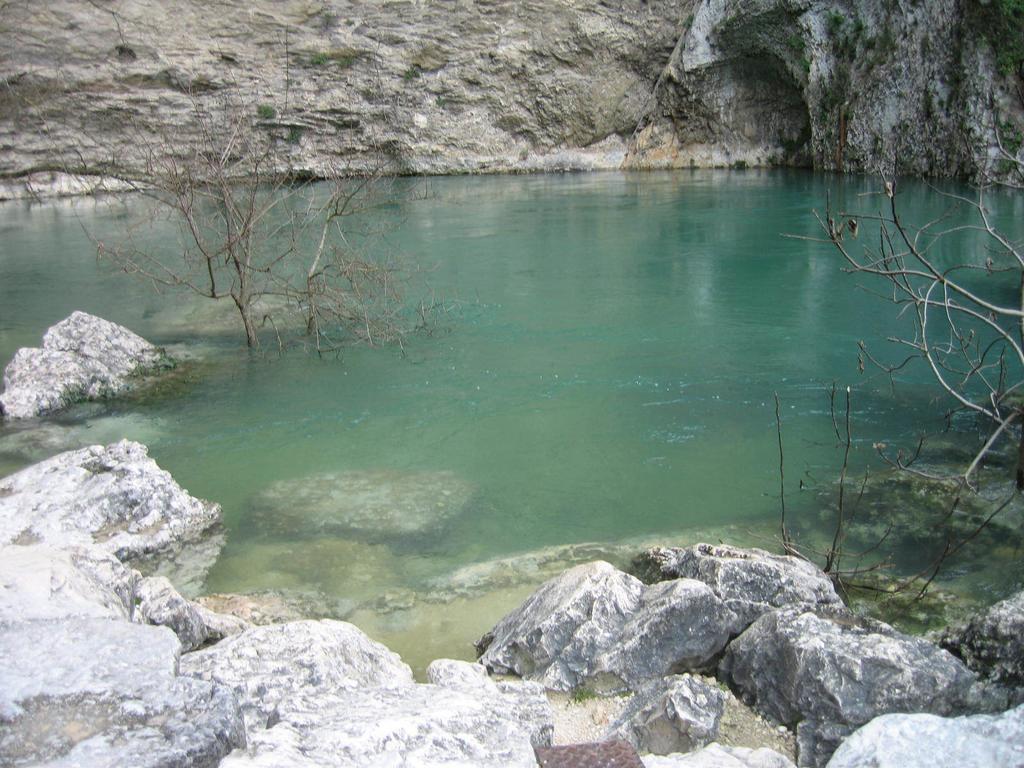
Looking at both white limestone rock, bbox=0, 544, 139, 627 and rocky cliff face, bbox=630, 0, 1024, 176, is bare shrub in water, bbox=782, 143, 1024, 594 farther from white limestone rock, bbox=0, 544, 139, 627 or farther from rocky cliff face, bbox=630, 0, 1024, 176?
rocky cliff face, bbox=630, 0, 1024, 176

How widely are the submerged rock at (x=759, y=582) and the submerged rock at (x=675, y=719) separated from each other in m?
0.78

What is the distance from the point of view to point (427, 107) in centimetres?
3042

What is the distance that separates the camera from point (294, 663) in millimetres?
3721

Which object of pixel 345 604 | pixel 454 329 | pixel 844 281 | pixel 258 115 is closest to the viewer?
pixel 345 604

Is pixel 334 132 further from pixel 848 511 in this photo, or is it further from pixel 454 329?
pixel 848 511

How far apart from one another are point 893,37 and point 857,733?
23845mm

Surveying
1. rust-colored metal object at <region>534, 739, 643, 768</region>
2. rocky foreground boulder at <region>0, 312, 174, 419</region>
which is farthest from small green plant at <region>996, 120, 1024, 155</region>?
rust-colored metal object at <region>534, 739, 643, 768</region>

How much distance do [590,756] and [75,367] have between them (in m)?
7.74

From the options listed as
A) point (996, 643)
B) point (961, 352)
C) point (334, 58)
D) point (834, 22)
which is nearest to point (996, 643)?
point (996, 643)

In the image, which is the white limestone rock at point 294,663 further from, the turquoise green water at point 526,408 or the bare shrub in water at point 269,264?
the bare shrub in water at point 269,264

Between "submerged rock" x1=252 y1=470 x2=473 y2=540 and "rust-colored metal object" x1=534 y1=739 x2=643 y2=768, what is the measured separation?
3.47 meters

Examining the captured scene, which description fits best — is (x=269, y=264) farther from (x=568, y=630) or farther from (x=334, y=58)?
(x=334, y=58)

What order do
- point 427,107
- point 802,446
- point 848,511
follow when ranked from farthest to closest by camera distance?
point 427,107
point 802,446
point 848,511

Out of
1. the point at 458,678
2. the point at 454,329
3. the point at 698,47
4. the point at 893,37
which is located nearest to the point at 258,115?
the point at 698,47
